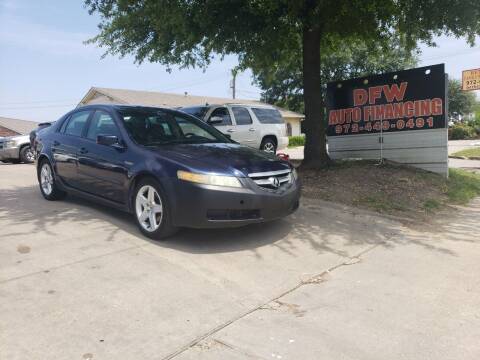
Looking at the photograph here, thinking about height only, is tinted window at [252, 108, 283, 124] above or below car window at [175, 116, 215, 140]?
above

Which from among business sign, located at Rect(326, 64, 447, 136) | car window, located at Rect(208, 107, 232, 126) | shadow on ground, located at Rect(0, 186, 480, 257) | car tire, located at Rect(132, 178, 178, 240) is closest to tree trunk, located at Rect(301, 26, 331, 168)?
business sign, located at Rect(326, 64, 447, 136)

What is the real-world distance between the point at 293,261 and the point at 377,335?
60.9 inches

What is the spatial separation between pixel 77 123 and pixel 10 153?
9354mm

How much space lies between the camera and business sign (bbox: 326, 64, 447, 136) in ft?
31.3

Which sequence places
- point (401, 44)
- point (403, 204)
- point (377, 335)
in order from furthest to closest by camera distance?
point (401, 44) → point (403, 204) → point (377, 335)

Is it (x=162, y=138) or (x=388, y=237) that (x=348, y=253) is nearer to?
(x=388, y=237)

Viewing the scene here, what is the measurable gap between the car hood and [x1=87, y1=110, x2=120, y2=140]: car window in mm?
914

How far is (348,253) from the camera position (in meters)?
4.95

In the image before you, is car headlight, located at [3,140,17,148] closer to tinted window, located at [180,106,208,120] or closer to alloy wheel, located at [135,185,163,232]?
tinted window, located at [180,106,208,120]

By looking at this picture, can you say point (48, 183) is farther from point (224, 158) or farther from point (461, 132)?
point (461, 132)

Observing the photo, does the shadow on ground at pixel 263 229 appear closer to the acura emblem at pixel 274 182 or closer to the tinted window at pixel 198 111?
the acura emblem at pixel 274 182

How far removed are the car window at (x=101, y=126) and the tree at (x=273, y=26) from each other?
7.52 feet

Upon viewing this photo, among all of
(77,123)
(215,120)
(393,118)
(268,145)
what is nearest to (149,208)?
(77,123)

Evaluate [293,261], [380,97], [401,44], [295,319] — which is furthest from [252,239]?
[401,44]
